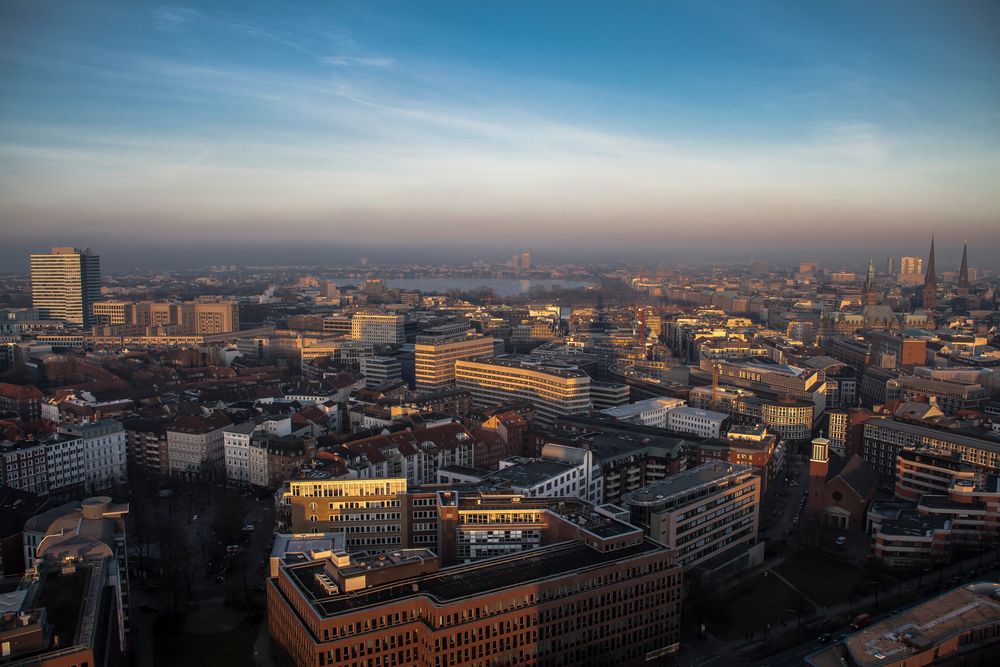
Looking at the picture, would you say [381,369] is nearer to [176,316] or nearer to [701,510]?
[701,510]

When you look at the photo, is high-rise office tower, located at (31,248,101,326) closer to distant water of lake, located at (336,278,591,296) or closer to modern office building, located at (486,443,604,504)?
modern office building, located at (486,443,604,504)

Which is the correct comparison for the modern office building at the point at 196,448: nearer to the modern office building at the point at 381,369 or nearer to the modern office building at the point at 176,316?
the modern office building at the point at 381,369

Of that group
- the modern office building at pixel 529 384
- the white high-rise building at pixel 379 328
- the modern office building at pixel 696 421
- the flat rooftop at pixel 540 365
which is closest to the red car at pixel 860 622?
the modern office building at pixel 696 421

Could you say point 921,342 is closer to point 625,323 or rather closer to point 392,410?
point 625,323

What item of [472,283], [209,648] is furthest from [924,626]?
[472,283]

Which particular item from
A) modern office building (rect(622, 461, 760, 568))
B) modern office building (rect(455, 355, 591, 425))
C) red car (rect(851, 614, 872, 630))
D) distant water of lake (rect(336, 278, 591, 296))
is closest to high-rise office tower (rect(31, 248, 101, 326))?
modern office building (rect(455, 355, 591, 425))
